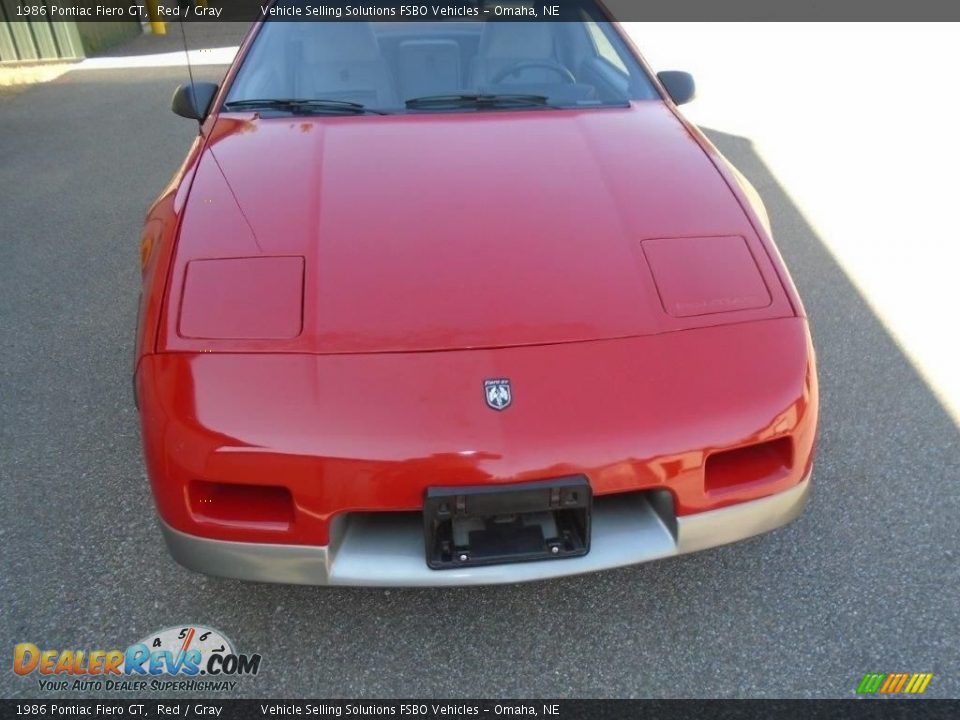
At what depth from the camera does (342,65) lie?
2871 millimetres

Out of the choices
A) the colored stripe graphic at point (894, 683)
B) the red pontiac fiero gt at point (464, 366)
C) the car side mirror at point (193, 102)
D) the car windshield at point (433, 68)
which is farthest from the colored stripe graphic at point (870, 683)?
the car side mirror at point (193, 102)

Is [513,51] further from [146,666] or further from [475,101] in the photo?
[146,666]

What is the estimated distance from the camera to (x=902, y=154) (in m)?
5.39

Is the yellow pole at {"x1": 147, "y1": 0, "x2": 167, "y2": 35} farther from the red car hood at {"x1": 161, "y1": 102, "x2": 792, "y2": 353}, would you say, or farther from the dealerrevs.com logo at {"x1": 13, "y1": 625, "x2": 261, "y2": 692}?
the dealerrevs.com logo at {"x1": 13, "y1": 625, "x2": 261, "y2": 692}

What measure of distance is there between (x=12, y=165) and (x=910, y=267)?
6085mm

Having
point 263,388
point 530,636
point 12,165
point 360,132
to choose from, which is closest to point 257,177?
point 360,132

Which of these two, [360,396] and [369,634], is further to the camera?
[369,634]

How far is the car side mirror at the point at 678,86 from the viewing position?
294 cm

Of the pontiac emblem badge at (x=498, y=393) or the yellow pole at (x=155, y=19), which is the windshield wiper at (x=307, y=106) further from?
the yellow pole at (x=155, y=19)

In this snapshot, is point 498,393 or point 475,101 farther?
point 475,101

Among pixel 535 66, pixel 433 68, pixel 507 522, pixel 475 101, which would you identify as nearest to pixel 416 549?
pixel 507 522

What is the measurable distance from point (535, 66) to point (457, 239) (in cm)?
124

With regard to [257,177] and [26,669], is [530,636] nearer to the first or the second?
[26,669]
